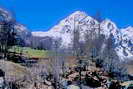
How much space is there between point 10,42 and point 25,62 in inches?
664

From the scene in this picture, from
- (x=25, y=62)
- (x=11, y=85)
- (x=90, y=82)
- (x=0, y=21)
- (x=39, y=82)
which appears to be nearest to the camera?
(x=11, y=85)

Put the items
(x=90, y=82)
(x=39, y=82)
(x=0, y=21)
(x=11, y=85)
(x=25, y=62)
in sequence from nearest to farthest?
(x=11, y=85) → (x=39, y=82) → (x=90, y=82) → (x=25, y=62) → (x=0, y=21)

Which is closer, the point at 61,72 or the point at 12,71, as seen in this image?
the point at 12,71

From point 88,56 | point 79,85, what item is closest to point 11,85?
point 79,85

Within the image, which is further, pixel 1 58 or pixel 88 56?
pixel 88 56

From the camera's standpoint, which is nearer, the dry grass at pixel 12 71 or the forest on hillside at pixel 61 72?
the dry grass at pixel 12 71

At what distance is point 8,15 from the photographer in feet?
419

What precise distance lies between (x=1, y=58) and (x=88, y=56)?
81.2 ft

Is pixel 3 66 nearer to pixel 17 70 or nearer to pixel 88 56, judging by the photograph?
pixel 17 70

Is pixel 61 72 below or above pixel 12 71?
below

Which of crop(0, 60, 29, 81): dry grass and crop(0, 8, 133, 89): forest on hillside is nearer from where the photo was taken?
crop(0, 60, 29, 81): dry grass

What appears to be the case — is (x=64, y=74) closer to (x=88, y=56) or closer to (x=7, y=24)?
(x=88, y=56)

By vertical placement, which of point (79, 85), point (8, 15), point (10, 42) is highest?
point (8, 15)

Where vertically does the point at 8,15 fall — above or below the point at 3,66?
above
